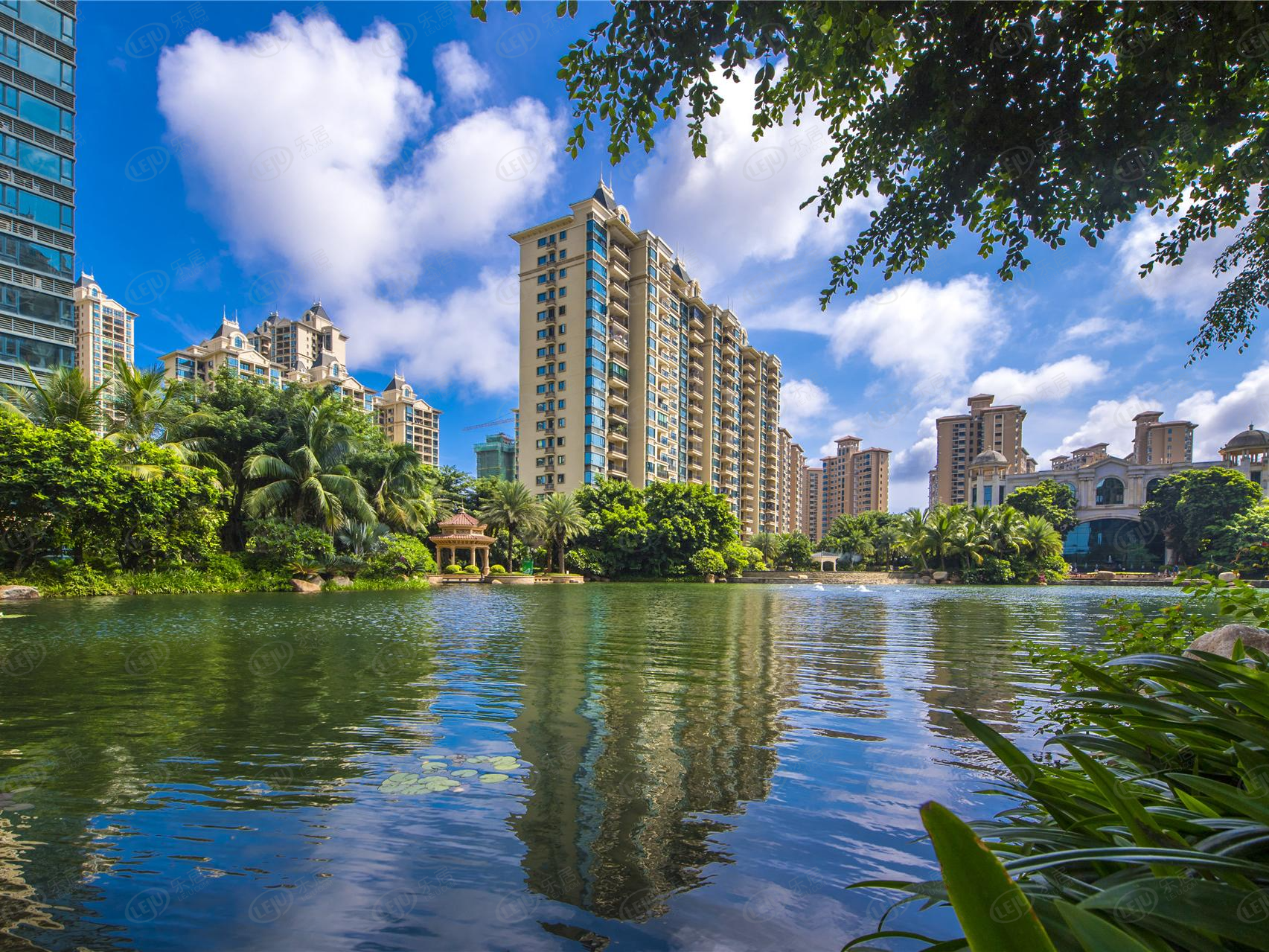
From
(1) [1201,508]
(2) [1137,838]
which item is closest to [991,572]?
(1) [1201,508]

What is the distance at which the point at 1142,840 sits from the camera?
1470 millimetres

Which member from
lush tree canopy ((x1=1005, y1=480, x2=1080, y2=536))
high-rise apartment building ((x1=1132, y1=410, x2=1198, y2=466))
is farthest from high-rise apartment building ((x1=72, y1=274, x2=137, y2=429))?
high-rise apartment building ((x1=1132, y1=410, x2=1198, y2=466))

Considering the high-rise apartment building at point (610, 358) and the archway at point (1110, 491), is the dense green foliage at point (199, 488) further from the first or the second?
the archway at point (1110, 491)

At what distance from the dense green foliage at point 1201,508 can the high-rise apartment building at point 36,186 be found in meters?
97.3

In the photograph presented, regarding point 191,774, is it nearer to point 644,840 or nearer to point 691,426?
point 644,840

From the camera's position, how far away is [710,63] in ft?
11.1

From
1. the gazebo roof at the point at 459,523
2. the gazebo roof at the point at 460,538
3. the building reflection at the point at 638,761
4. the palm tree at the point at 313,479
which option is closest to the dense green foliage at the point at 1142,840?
the building reflection at the point at 638,761

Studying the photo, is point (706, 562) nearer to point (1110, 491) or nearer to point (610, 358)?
point (610, 358)

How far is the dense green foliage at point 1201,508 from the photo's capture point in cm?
6212
